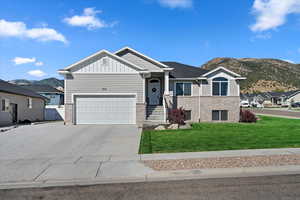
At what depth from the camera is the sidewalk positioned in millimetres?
5410

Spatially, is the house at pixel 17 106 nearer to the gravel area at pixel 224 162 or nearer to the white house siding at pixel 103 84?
the white house siding at pixel 103 84

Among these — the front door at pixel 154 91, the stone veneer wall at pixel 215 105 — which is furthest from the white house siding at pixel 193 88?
the front door at pixel 154 91

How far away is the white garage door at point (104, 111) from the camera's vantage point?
668 inches

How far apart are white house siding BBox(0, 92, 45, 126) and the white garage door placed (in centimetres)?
746

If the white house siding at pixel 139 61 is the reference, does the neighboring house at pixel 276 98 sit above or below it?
below

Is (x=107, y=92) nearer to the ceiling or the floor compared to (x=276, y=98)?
nearer to the floor

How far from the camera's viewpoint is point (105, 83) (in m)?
17.0

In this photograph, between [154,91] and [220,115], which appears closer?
[220,115]

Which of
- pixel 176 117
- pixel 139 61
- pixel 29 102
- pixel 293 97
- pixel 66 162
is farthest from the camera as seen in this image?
pixel 293 97

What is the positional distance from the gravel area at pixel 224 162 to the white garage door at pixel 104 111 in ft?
33.9

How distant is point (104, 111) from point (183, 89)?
7.41 meters

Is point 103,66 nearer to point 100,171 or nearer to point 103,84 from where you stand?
point 103,84

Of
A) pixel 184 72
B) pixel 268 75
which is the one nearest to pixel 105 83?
pixel 184 72

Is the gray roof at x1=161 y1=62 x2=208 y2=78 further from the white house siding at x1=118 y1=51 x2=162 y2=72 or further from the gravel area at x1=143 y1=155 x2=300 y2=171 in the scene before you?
the gravel area at x1=143 y1=155 x2=300 y2=171
